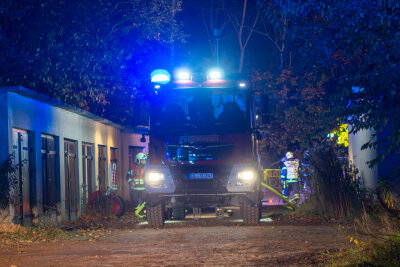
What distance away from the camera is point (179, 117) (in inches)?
518

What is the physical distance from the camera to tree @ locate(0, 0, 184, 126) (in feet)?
45.4

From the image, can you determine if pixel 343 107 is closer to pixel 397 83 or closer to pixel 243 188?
pixel 397 83

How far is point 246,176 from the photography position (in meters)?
12.9

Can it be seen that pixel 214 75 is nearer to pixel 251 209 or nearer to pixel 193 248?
pixel 251 209

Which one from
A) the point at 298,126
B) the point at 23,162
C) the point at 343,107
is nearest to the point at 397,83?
the point at 343,107

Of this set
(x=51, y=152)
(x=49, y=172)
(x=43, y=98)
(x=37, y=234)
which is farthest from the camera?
(x=51, y=152)

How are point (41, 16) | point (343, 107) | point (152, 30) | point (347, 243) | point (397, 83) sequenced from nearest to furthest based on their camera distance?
point (397, 83)
point (343, 107)
point (347, 243)
point (41, 16)
point (152, 30)

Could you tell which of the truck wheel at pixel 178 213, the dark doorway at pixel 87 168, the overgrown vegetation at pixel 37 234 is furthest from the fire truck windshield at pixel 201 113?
the dark doorway at pixel 87 168

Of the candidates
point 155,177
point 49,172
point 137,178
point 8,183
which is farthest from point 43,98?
point 137,178

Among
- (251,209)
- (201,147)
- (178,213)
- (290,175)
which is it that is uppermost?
(201,147)

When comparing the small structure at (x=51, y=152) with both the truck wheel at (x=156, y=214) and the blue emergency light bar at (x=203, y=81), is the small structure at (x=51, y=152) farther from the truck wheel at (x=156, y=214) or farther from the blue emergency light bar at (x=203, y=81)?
the blue emergency light bar at (x=203, y=81)

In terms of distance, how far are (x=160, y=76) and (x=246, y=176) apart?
2.99m

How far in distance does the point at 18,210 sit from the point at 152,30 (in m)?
8.03

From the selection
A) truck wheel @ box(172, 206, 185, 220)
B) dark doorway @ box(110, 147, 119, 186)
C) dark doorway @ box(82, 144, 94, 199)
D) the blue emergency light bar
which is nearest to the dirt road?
truck wheel @ box(172, 206, 185, 220)
